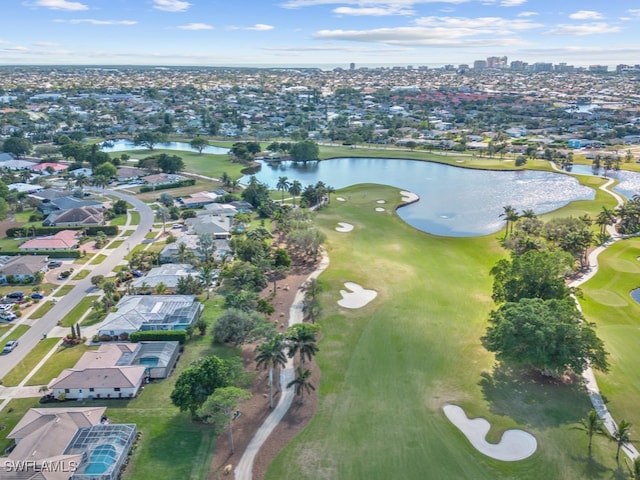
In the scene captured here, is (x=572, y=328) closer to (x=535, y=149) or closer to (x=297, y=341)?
(x=297, y=341)

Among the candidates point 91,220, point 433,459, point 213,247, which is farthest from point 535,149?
point 433,459

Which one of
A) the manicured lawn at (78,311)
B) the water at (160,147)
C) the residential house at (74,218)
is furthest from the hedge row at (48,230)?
the water at (160,147)

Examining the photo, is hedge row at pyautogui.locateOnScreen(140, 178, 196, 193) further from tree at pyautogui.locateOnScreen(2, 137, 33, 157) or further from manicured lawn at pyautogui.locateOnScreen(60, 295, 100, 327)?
tree at pyautogui.locateOnScreen(2, 137, 33, 157)

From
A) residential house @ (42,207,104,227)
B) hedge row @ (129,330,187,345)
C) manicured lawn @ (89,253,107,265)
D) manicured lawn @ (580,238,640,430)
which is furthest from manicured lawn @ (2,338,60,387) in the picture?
manicured lawn @ (580,238,640,430)

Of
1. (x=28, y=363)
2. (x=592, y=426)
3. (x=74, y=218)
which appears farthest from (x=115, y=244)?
(x=592, y=426)

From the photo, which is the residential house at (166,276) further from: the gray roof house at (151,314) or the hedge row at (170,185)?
the hedge row at (170,185)
